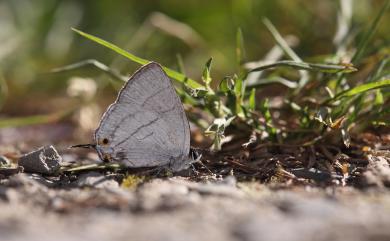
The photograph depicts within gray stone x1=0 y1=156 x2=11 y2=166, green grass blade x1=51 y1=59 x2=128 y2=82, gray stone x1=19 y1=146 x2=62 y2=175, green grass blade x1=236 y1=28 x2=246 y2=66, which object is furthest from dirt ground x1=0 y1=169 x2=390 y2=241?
green grass blade x1=236 y1=28 x2=246 y2=66

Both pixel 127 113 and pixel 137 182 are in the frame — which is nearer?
pixel 137 182

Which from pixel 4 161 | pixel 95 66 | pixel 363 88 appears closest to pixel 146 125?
pixel 95 66

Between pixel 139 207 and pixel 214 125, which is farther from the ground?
pixel 214 125

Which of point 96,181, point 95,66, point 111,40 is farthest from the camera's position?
point 111,40

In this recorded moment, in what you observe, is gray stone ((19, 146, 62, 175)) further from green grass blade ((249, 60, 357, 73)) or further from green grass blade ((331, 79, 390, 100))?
green grass blade ((331, 79, 390, 100))

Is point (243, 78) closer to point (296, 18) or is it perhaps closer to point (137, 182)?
point (137, 182)

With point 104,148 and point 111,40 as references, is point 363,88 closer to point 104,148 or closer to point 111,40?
point 104,148

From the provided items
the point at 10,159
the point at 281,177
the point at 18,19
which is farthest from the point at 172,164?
the point at 18,19
